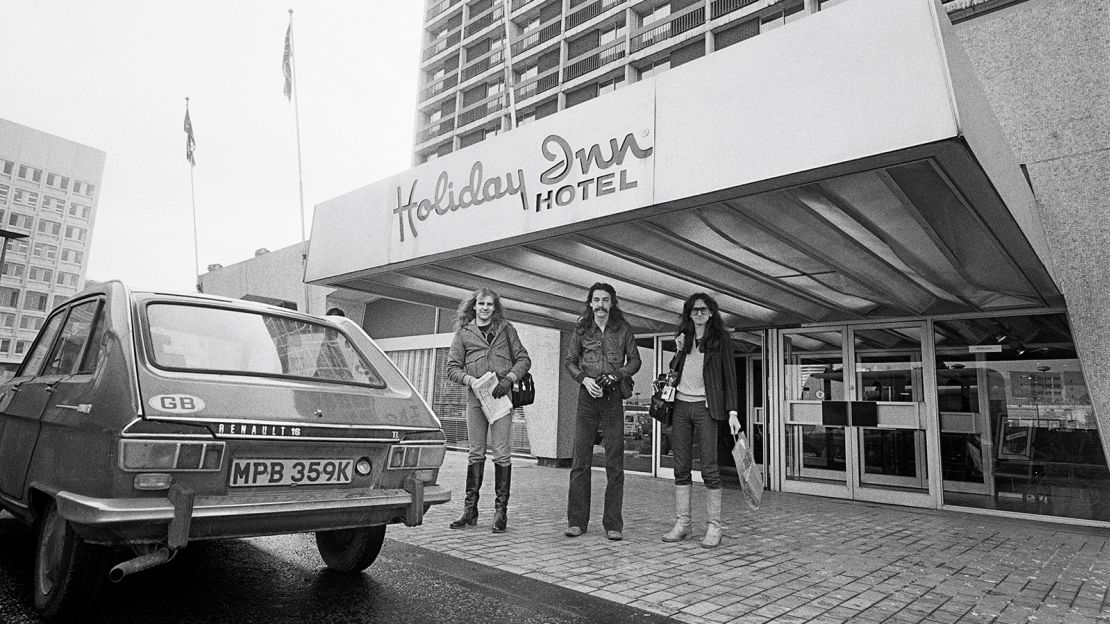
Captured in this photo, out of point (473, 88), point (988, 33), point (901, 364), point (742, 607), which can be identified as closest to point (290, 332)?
point (742, 607)

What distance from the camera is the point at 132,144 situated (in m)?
31.2

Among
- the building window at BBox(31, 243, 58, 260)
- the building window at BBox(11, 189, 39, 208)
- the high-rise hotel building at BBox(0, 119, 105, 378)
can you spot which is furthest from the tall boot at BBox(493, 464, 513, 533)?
the building window at BBox(31, 243, 58, 260)

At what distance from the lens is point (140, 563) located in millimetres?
2240

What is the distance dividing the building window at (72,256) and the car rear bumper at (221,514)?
1937 inches

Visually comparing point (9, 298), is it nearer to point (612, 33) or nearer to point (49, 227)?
point (49, 227)

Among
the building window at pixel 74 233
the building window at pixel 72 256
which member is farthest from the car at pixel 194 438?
the building window at pixel 72 256

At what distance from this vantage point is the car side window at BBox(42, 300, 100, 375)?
3053 millimetres

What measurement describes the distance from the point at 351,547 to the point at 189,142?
22.2 meters

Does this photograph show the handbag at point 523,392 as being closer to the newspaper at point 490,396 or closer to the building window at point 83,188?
the newspaper at point 490,396

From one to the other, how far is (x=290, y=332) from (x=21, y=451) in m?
1.36

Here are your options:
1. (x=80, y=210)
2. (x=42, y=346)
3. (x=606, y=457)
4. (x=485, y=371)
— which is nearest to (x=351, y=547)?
(x=485, y=371)

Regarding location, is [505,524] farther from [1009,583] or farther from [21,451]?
[1009,583]

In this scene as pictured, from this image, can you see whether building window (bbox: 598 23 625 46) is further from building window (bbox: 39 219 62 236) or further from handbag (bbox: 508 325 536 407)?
building window (bbox: 39 219 62 236)

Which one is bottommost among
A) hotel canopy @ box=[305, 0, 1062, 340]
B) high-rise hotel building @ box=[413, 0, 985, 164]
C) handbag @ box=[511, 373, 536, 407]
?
handbag @ box=[511, 373, 536, 407]
